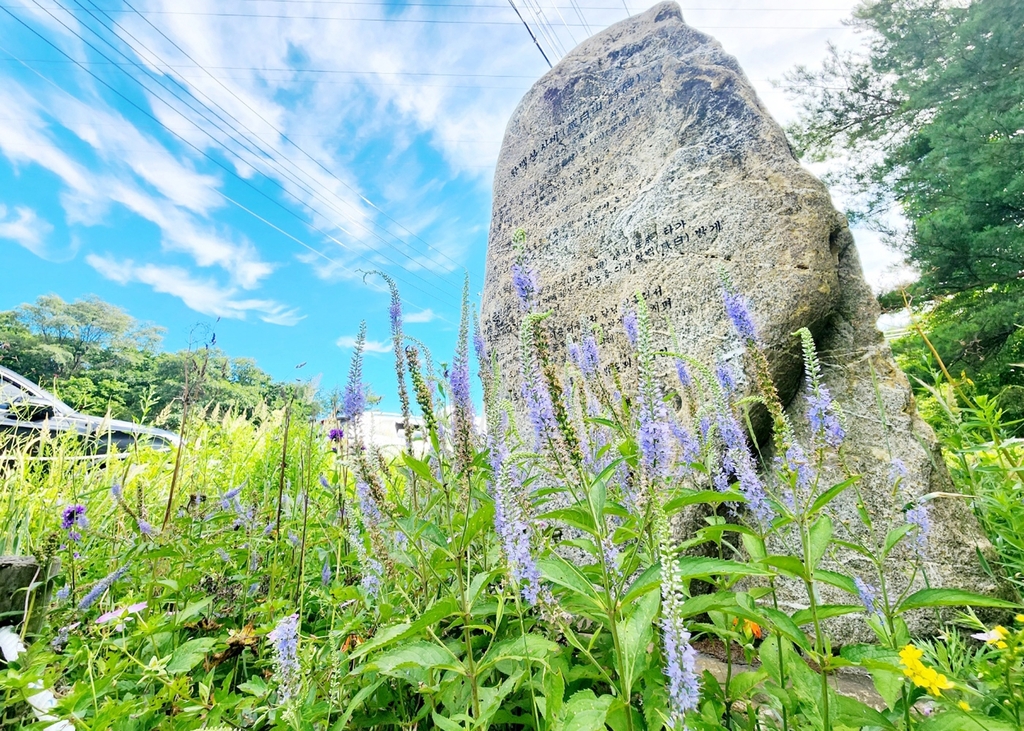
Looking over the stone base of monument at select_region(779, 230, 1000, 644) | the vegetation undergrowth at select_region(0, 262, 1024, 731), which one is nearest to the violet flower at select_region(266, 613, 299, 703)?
the vegetation undergrowth at select_region(0, 262, 1024, 731)

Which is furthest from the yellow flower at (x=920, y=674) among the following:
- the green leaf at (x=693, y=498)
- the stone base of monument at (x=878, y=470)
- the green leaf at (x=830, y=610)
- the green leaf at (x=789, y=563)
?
the stone base of monument at (x=878, y=470)

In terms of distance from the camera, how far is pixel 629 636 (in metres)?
1.13

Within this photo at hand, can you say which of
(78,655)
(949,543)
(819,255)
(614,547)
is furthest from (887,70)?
(78,655)

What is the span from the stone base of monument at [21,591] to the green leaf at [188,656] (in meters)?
0.65

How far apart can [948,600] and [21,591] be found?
9.76 feet

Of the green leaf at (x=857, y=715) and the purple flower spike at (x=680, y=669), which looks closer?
the purple flower spike at (x=680, y=669)

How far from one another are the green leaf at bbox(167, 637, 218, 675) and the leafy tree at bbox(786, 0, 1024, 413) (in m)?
10.7

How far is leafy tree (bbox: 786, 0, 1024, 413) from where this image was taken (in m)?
9.34

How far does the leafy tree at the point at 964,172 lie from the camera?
→ 30.7ft

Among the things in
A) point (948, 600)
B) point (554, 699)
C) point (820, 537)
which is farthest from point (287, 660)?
point (948, 600)

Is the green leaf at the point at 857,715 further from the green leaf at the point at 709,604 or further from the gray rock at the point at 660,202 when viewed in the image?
the gray rock at the point at 660,202

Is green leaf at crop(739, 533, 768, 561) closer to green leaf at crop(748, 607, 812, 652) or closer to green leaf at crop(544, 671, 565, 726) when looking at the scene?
green leaf at crop(748, 607, 812, 652)

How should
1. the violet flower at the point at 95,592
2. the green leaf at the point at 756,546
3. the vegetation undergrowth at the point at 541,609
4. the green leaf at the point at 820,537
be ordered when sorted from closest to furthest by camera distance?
the vegetation undergrowth at the point at 541,609, the green leaf at the point at 820,537, the green leaf at the point at 756,546, the violet flower at the point at 95,592

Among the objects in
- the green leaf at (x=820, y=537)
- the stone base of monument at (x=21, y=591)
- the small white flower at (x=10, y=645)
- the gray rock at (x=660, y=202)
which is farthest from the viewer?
the gray rock at (x=660, y=202)
